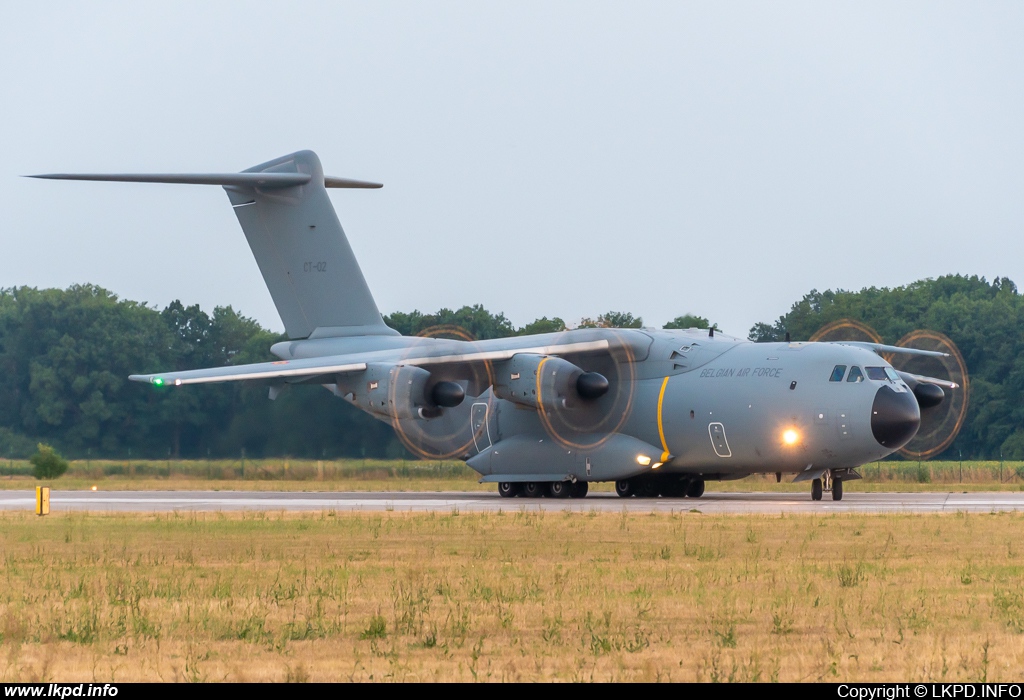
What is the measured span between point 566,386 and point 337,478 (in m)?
10.3

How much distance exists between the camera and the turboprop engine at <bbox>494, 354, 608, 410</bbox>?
25547mm

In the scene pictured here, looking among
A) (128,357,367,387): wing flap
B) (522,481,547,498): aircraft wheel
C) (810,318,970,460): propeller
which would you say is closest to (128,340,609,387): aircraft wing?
(128,357,367,387): wing flap

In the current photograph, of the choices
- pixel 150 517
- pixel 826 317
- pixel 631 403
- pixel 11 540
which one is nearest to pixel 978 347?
pixel 826 317

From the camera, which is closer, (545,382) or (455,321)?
(545,382)

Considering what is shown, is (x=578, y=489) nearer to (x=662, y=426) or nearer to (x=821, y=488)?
(x=662, y=426)

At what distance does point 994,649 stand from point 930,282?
62490 millimetres

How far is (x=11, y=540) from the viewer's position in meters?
16.3

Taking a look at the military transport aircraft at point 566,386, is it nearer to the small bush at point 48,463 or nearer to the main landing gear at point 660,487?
the main landing gear at point 660,487

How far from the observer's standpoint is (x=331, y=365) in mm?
26156

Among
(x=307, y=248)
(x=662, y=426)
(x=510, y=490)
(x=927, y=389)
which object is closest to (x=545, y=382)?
(x=662, y=426)

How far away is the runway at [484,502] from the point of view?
22.0 meters

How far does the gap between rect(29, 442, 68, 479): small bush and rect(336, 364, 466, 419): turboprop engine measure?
12982 millimetres
